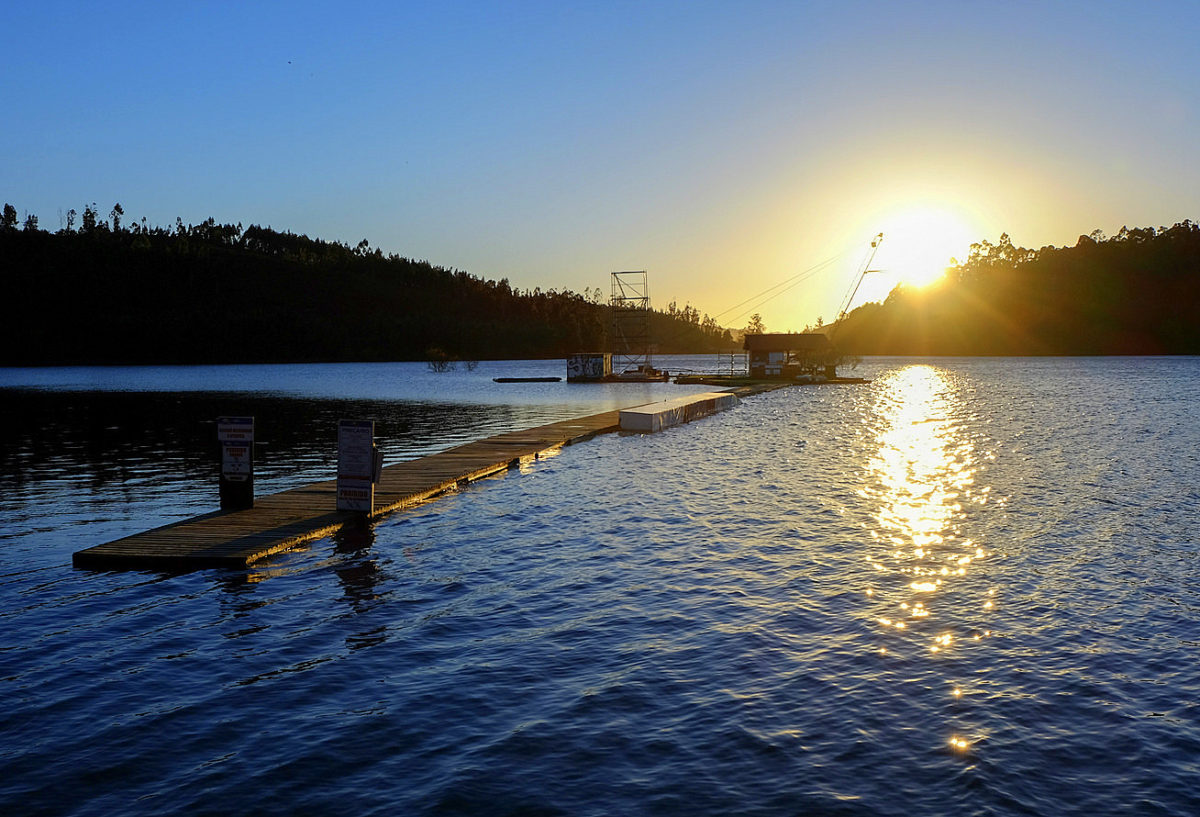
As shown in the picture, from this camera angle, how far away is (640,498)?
25.8 m

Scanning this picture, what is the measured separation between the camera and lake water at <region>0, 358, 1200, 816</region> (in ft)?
27.7

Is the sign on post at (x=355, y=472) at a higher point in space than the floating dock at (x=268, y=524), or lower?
higher

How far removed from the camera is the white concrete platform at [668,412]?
46.2 m

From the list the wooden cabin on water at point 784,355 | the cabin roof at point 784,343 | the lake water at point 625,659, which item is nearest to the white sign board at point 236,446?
the lake water at point 625,659

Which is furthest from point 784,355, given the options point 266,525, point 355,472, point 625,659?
point 625,659

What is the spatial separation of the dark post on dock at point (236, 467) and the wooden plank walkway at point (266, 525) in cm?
38

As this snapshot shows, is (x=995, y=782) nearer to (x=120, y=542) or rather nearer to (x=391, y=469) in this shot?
(x=120, y=542)

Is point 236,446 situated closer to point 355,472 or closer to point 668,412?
point 355,472

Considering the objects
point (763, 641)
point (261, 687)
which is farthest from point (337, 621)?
point (763, 641)

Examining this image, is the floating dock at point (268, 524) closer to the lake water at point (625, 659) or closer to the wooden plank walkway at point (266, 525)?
the wooden plank walkway at point (266, 525)

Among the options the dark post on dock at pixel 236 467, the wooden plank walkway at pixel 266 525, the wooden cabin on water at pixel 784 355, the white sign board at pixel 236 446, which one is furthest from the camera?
the wooden cabin on water at pixel 784 355

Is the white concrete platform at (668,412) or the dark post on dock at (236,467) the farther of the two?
the white concrete platform at (668,412)

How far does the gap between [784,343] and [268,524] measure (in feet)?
368

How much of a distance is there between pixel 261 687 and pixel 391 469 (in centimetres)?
1879
